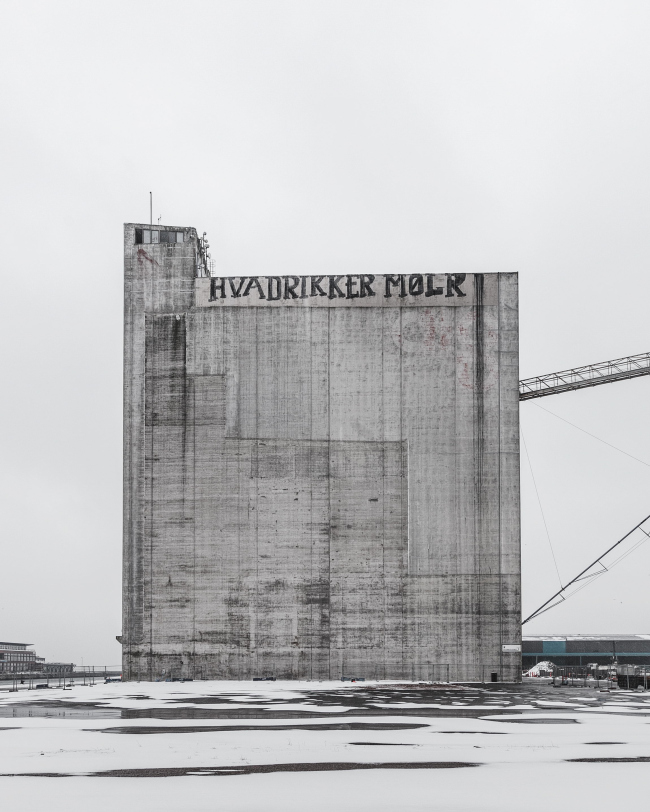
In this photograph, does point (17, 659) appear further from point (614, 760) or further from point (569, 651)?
point (614, 760)

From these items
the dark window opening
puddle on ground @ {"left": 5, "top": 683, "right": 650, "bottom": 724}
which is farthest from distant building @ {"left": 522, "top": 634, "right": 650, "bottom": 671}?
the dark window opening

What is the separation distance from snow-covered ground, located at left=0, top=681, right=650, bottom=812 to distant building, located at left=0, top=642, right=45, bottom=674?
5387 inches

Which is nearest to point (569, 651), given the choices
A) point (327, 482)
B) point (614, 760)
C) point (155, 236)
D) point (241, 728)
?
point (327, 482)

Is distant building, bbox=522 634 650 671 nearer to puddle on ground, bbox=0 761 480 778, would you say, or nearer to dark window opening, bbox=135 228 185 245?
dark window opening, bbox=135 228 185 245

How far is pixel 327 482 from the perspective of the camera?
74188 millimetres

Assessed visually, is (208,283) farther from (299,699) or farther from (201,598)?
(299,699)

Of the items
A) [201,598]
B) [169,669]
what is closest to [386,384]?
[201,598]

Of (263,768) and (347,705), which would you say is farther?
(347,705)

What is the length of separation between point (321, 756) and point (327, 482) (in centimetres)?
4780

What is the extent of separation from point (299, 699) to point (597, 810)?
1319 inches

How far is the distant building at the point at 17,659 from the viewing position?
175625 millimetres

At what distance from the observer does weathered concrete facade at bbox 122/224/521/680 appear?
2881 inches

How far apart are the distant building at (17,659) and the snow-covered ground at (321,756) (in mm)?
136828

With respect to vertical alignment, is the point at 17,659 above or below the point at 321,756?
below
